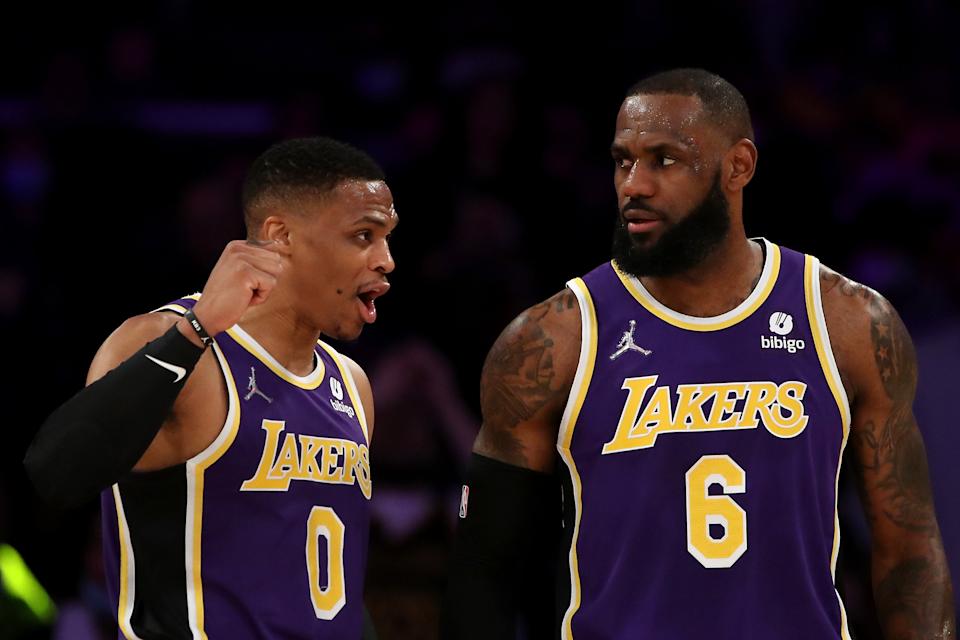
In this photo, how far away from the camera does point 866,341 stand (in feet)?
11.6

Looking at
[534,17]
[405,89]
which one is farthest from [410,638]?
[534,17]

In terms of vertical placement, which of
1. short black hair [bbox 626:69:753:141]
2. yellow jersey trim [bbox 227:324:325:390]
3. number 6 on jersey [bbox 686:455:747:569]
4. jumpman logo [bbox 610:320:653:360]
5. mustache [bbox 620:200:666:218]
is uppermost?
short black hair [bbox 626:69:753:141]

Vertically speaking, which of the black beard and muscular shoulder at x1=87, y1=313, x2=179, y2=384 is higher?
the black beard

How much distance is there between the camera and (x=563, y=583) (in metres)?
3.47

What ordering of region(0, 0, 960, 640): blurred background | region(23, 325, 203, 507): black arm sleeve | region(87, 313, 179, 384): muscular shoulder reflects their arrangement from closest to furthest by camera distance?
region(23, 325, 203, 507): black arm sleeve → region(87, 313, 179, 384): muscular shoulder → region(0, 0, 960, 640): blurred background

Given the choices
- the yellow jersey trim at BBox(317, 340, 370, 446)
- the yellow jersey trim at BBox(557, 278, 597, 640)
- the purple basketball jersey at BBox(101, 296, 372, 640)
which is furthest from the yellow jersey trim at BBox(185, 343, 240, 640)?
the yellow jersey trim at BBox(557, 278, 597, 640)

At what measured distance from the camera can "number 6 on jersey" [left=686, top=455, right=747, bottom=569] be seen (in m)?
3.34

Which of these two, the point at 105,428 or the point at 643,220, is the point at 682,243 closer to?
the point at 643,220

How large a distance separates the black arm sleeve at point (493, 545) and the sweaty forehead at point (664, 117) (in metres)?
0.86

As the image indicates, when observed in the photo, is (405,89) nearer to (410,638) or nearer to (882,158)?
(882,158)

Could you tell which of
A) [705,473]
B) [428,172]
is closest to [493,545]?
[705,473]

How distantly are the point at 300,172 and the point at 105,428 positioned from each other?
1007mm

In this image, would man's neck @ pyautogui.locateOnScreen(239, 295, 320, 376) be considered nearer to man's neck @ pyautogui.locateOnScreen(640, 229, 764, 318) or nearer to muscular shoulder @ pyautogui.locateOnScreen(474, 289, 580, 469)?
muscular shoulder @ pyautogui.locateOnScreen(474, 289, 580, 469)

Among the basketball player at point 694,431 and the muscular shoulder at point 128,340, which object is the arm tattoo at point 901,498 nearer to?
the basketball player at point 694,431
